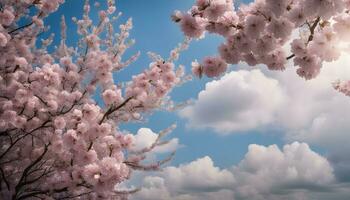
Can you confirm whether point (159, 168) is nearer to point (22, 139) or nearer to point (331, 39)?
point (22, 139)

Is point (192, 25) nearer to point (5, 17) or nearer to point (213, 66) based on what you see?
point (213, 66)

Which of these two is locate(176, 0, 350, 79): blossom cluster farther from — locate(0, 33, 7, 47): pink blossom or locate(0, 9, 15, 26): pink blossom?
locate(0, 9, 15, 26): pink blossom

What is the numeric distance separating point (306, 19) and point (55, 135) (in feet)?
20.8

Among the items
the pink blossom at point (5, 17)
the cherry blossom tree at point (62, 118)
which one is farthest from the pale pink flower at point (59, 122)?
the pink blossom at point (5, 17)

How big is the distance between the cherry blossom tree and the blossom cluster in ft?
10.2

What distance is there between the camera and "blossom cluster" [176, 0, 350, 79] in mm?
5773

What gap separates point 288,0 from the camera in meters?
5.83

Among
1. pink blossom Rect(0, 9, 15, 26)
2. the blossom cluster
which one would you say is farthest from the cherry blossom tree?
the blossom cluster

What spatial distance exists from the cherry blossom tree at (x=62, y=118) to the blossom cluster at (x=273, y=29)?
310cm

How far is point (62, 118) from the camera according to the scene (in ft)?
32.3

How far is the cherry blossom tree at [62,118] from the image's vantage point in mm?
8766

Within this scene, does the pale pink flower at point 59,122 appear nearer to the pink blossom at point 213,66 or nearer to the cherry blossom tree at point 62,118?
the cherry blossom tree at point 62,118

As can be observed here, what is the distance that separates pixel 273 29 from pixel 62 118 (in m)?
5.73

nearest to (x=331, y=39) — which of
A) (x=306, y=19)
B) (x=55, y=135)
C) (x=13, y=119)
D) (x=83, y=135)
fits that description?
(x=306, y=19)
